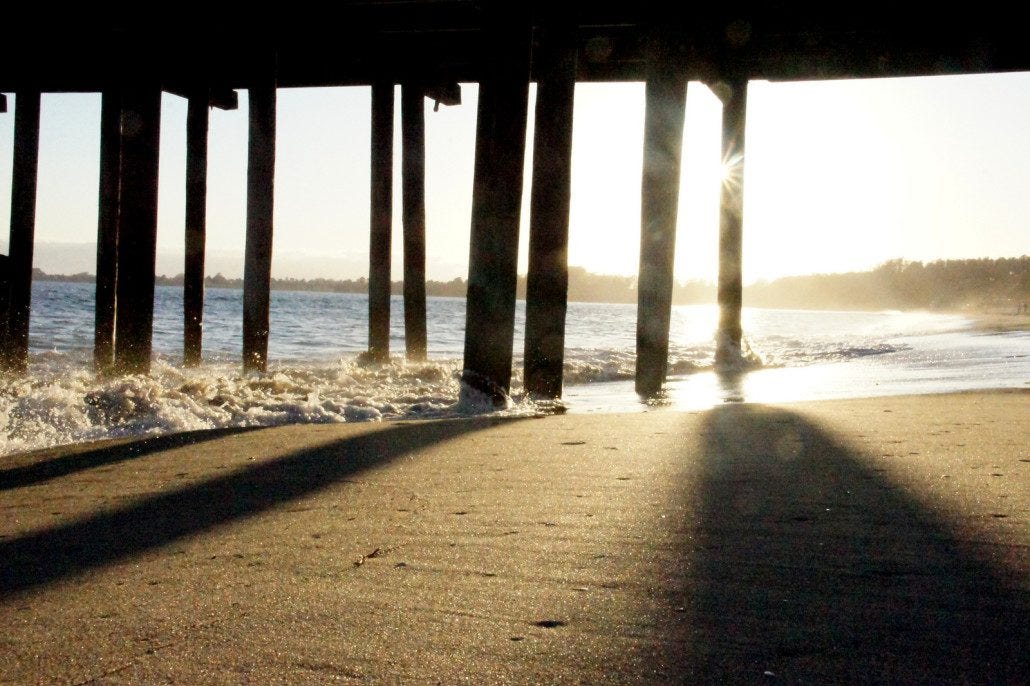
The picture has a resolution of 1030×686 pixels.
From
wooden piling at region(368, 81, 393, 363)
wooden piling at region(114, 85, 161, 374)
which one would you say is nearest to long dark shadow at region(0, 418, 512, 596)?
wooden piling at region(114, 85, 161, 374)

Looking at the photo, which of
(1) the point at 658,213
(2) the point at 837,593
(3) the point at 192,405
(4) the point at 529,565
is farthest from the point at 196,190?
(2) the point at 837,593

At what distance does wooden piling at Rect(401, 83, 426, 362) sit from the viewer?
12.0m

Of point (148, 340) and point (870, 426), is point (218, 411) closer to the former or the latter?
point (148, 340)

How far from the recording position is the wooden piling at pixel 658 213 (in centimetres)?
864

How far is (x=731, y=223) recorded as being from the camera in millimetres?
13047

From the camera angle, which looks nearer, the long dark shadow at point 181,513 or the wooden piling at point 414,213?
the long dark shadow at point 181,513

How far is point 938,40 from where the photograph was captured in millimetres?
10383

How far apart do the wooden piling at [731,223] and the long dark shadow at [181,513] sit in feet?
30.1

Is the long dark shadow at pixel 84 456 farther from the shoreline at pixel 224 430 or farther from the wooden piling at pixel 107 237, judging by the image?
the wooden piling at pixel 107 237

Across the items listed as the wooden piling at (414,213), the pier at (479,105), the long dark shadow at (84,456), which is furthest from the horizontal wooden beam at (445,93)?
the long dark shadow at (84,456)

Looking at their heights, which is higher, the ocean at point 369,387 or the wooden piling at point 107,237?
the wooden piling at point 107,237

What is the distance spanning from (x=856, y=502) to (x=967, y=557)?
0.67 metres

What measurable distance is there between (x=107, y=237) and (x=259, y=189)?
2389 millimetres

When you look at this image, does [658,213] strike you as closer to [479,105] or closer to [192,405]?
[479,105]
